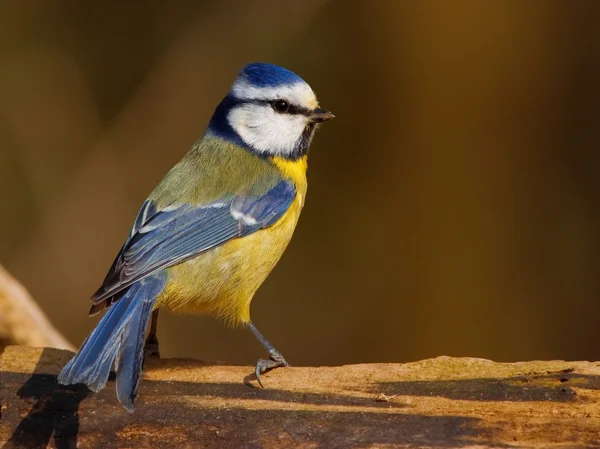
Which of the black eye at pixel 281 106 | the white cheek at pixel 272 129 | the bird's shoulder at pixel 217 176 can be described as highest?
the black eye at pixel 281 106

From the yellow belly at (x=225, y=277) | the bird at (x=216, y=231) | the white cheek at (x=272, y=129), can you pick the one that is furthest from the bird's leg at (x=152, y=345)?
the white cheek at (x=272, y=129)

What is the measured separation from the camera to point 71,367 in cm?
264

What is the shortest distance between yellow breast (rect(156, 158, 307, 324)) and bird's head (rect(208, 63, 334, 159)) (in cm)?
42

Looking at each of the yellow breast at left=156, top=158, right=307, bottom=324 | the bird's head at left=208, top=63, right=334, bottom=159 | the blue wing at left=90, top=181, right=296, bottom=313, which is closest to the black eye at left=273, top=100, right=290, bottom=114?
the bird's head at left=208, top=63, right=334, bottom=159

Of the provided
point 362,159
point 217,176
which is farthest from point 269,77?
point 362,159

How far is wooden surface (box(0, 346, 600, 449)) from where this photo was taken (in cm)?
250

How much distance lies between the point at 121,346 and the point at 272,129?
4.10 ft

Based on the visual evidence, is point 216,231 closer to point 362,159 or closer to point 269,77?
point 269,77

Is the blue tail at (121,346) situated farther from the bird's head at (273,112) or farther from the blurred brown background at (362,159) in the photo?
the blurred brown background at (362,159)

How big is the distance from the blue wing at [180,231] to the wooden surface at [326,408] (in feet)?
1.27

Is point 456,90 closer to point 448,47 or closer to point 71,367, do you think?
point 448,47

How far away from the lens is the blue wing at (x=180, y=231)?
2.96 meters

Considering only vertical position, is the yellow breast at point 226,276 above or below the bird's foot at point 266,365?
above

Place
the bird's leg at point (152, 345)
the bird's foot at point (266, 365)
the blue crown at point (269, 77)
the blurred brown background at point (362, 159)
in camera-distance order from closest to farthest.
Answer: the bird's foot at point (266, 365)
the bird's leg at point (152, 345)
the blue crown at point (269, 77)
the blurred brown background at point (362, 159)
